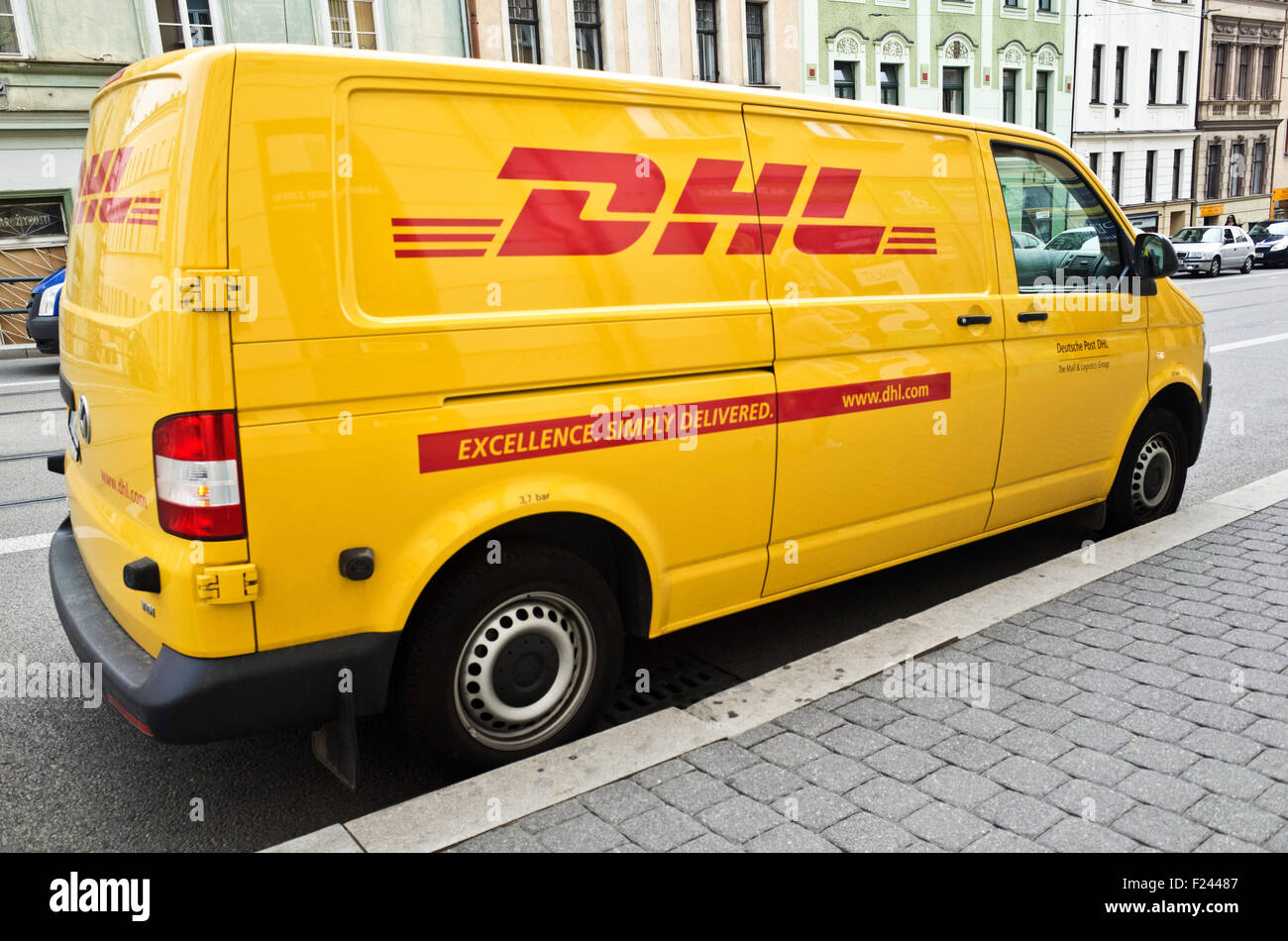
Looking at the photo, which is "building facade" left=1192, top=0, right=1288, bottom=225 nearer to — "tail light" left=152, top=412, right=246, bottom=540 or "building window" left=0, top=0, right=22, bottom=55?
"building window" left=0, top=0, right=22, bottom=55

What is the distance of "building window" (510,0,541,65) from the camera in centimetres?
2409

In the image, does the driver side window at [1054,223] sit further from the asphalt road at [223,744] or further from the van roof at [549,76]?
the asphalt road at [223,744]

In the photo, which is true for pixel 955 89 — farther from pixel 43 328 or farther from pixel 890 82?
pixel 43 328

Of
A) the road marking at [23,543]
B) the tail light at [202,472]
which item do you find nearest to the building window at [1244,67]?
the road marking at [23,543]

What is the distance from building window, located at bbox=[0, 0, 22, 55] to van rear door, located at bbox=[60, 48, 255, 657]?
1978cm

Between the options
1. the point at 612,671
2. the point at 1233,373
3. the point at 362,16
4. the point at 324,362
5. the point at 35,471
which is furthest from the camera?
the point at 362,16

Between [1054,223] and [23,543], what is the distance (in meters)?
5.78

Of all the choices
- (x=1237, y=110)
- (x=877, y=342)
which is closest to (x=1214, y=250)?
(x=1237, y=110)

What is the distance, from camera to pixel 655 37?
25984 mm

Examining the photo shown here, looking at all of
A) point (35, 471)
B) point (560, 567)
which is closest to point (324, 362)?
point (560, 567)
